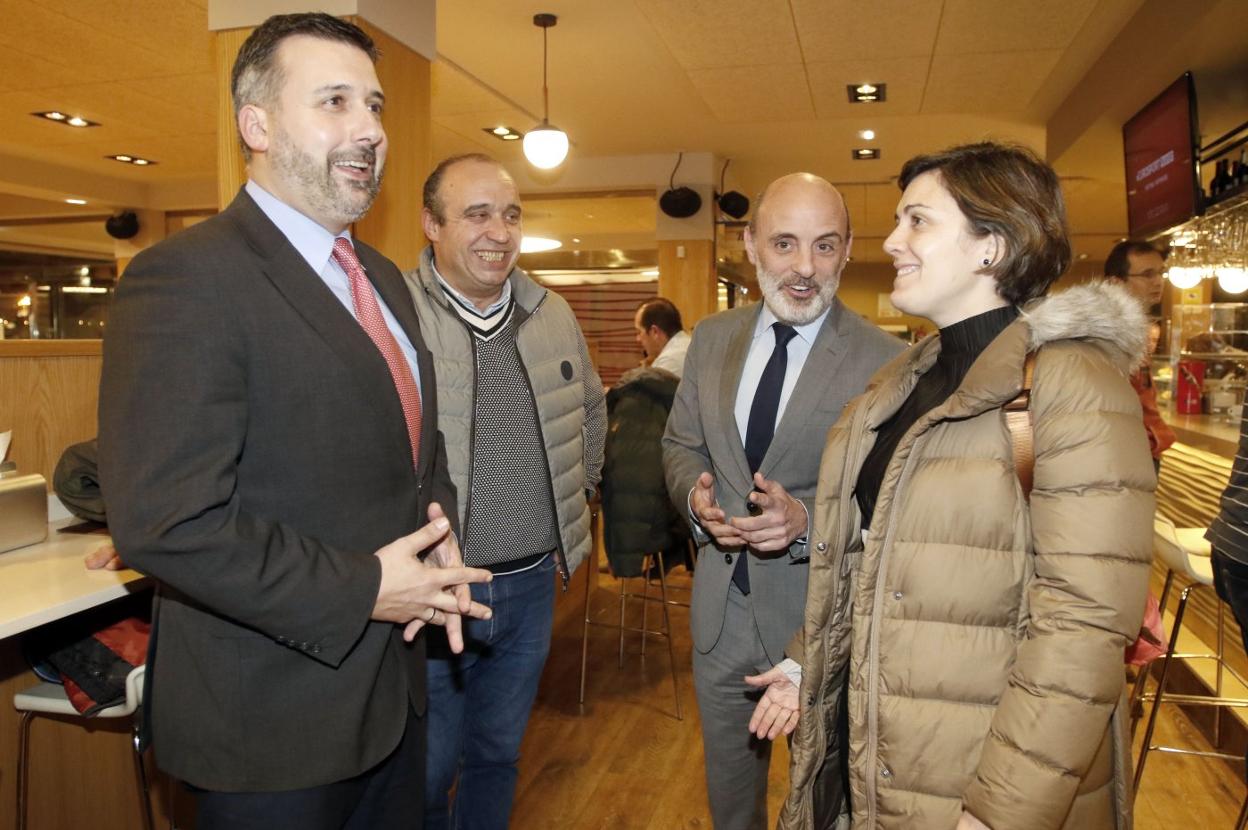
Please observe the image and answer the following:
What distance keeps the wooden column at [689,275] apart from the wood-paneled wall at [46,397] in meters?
6.67

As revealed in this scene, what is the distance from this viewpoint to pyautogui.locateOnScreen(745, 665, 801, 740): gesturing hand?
167 centimetres

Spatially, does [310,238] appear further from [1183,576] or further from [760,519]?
[1183,576]

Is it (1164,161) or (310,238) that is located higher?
(1164,161)

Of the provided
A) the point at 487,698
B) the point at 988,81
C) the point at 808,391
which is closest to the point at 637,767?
the point at 487,698

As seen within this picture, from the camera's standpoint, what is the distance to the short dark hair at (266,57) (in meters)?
1.35

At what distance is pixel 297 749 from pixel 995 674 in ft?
3.40

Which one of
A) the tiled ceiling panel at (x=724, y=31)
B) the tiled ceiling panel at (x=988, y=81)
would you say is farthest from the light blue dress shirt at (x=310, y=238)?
the tiled ceiling panel at (x=988, y=81)

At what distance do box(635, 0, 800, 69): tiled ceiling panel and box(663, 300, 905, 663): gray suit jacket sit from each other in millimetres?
3196

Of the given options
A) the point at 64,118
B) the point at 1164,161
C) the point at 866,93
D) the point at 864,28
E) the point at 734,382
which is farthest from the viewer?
the point at 64,118

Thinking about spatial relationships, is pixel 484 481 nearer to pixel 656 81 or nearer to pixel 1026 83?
pixel 656 81

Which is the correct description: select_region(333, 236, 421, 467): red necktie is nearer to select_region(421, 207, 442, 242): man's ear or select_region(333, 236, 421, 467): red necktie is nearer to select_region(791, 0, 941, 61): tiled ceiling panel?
select_region(421, 207, 442, 242): man's ear

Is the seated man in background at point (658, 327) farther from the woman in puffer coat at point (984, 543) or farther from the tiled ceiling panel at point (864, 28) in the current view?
the woman in puffer coat at point (984, 543)

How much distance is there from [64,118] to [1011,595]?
8.55 meters

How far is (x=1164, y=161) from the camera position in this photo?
4.94 meters
